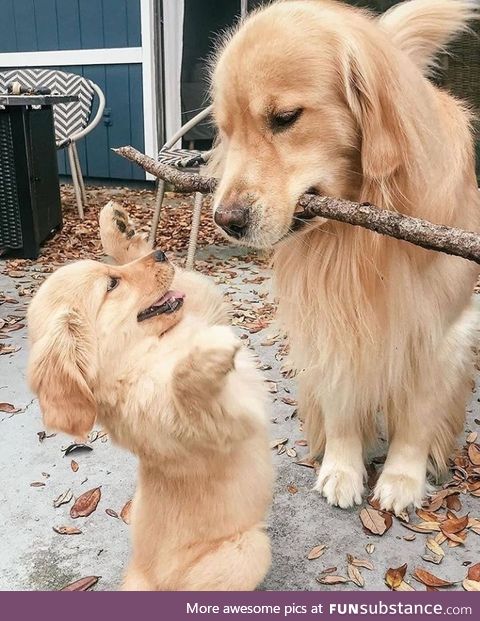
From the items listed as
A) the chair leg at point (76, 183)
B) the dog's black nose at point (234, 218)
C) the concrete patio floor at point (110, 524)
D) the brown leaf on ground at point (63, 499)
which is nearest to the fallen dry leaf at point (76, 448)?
the concrete patio floor at point (110, 524)

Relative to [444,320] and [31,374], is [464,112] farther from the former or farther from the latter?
[31,374]

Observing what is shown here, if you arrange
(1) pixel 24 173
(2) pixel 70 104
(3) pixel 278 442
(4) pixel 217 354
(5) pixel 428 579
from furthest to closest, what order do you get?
1. (2) pixel 70 104
2. (1) pixel 24 173
3. (3) pixel 278 442
4. (5) pixel 428 579
5. (4) pixel 217 354

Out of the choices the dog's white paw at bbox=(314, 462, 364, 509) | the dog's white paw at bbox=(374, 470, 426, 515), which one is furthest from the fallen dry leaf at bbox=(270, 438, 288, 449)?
the dog's white paw at bbox=(374, 470, 426, 515)

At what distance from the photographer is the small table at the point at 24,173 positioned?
415cm

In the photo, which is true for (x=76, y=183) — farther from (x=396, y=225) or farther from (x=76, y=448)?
(x=396, y=225)

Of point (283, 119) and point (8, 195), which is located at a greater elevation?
point (283, 119)

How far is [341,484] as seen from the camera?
195cm

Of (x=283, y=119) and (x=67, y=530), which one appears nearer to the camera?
(x=283, y=119)

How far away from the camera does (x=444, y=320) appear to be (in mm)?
1839

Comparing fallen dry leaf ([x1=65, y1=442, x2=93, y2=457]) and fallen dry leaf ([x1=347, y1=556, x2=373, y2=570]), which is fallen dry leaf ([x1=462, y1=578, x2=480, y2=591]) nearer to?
fallen dry leaf ([x1=347, y1=556, x2=373, y2=570])

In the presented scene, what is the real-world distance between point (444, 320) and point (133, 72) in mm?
5769

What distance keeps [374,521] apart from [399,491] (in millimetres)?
130

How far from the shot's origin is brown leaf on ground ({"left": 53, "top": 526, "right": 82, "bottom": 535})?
6.03 ft

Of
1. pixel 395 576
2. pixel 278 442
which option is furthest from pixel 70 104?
pixel 395 576
